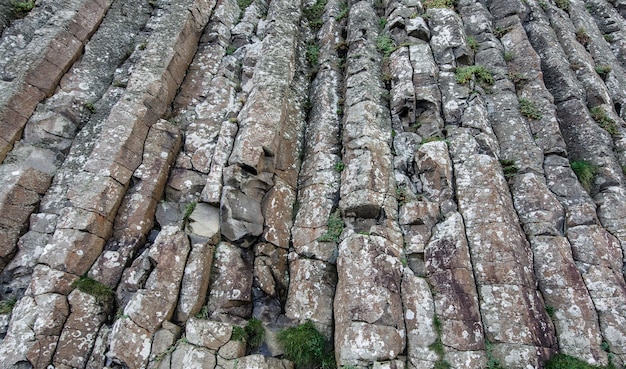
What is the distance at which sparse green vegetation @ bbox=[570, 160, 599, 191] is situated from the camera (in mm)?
10164

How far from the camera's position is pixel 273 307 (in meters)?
8.42

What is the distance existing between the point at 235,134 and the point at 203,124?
1.26 meters

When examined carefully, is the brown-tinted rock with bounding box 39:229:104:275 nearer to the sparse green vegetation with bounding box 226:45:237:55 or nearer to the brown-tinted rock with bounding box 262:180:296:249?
the brown-tinted rock with bounding box 262:180:296:249

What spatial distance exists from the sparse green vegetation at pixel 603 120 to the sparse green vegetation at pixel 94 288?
14.8m

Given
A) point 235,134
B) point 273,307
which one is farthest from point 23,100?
point 273,307

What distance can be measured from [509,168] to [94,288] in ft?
35.6

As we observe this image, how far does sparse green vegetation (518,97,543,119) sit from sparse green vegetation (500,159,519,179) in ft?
7.57

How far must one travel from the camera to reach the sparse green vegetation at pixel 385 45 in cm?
1360

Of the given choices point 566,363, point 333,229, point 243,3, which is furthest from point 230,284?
point 243,3

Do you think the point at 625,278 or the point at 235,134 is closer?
the point at 625,278

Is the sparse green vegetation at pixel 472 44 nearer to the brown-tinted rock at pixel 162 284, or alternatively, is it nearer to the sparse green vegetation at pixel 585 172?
the sparse green vegetation at pixel 585 172

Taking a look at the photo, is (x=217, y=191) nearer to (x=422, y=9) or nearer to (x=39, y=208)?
(x=39, y=208)

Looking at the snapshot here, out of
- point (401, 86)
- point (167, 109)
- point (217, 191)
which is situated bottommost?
point (217, 191)

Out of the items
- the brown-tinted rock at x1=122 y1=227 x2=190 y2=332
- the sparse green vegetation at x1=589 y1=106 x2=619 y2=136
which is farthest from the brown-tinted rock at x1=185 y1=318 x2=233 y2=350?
the sparse green vegetation at x1=589 y1=106 x2=619 y2=136
